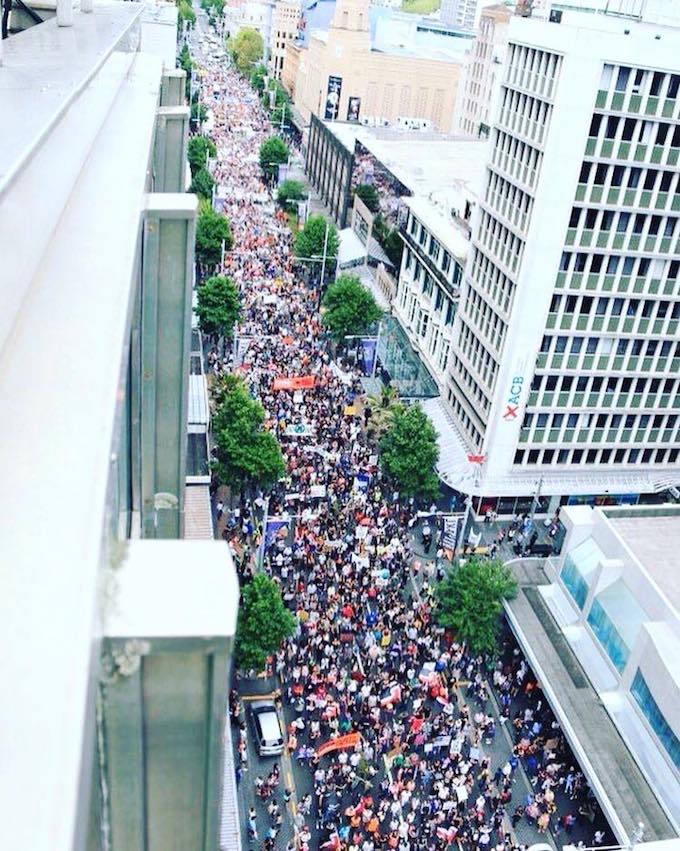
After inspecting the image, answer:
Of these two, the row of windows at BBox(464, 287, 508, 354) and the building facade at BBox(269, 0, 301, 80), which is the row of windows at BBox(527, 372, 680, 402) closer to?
the row of windows at BBox(464, 287, 508, 354)

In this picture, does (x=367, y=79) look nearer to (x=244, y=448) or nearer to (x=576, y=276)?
(x=576, y=276)

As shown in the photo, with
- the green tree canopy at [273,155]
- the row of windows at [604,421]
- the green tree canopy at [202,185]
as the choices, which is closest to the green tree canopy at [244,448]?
the row of windows at [604,421]

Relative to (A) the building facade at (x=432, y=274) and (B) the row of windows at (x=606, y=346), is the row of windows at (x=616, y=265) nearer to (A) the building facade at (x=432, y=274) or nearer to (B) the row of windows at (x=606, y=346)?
(B) the row of windows at (x=606, y=346)

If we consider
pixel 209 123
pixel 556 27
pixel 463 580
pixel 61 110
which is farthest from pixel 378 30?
pixel 61 110

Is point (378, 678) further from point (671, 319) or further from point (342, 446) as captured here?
point (671, 319)

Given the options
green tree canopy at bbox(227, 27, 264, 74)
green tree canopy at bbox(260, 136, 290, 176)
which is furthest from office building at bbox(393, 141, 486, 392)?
green tree canopy at bbox(227, 27, 264, 74)

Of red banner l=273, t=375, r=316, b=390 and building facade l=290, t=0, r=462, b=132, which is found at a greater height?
building facade l=290, t=0, r=462, b=132

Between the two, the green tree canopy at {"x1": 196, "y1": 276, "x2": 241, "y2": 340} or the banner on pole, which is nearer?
the banner on pole
